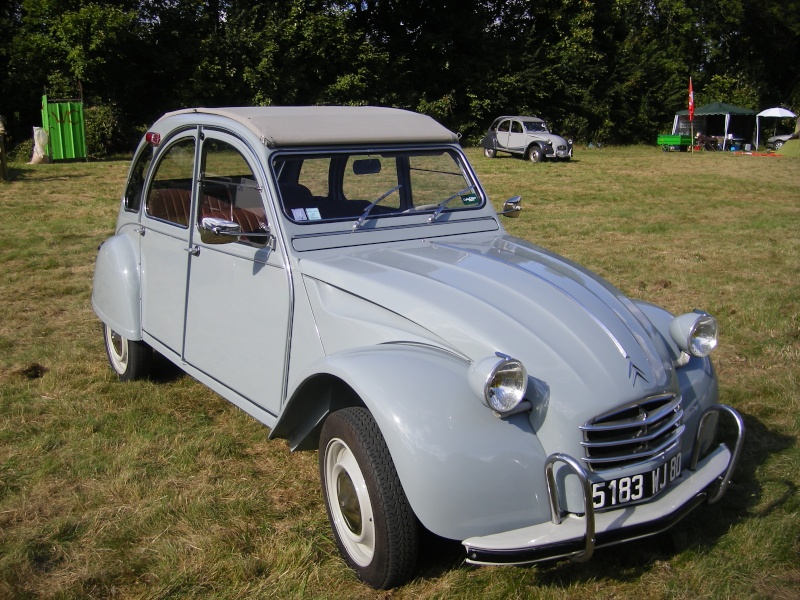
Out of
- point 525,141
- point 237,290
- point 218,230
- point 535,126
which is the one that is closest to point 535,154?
point 525,141

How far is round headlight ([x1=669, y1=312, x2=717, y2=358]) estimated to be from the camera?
11.0 ft

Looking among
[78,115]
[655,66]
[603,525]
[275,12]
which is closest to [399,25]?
[275,12]

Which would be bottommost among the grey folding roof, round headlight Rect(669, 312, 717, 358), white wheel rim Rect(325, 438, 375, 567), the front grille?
white wheel rim Rect(325, 438, 375, 567)

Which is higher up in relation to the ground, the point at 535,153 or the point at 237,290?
the point at 535,153

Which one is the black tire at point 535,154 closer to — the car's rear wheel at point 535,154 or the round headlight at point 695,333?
the car's rear wheel at point 535,154

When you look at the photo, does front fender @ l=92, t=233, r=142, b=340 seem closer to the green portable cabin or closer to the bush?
the green portable cabin

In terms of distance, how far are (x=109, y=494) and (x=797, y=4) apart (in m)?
38.2

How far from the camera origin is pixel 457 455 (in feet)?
8.49

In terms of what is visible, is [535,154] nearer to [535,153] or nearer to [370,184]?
[535,153]

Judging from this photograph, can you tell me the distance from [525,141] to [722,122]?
516 inches

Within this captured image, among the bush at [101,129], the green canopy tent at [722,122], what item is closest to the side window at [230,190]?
the bush at [101,129]

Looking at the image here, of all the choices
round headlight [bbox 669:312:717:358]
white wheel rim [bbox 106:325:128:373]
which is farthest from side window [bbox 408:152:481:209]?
white wheel rim [bbox 106:325:128:373]

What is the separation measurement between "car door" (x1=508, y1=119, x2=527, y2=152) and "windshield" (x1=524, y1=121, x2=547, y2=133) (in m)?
0.25

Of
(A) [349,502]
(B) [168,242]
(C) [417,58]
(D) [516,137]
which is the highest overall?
(C) [417,58]
